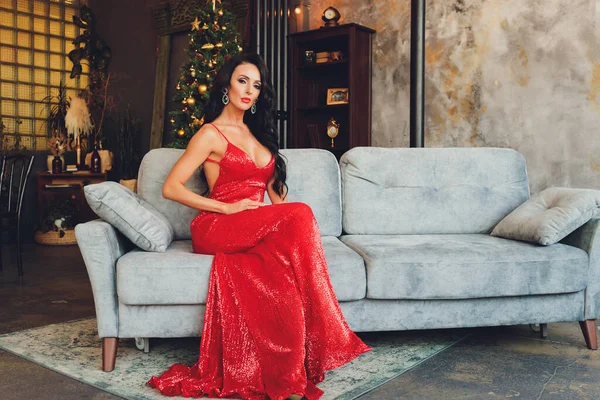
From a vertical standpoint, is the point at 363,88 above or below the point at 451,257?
above

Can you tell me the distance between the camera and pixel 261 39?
19.4 ft

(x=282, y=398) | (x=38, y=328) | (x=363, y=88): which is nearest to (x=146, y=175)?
(x=38, y=328)

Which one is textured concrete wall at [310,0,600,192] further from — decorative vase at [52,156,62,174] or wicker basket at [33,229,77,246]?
decorative vase at [52,156,62,174]

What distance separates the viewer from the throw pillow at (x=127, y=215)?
2322mm

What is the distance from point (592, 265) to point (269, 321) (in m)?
1.48

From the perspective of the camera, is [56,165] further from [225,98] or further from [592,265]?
[592,265]

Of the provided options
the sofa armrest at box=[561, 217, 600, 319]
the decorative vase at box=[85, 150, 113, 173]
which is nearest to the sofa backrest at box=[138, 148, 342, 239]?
the sofa armrest at box=[561, 217, 600, 319]

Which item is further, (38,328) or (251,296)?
(38,328)

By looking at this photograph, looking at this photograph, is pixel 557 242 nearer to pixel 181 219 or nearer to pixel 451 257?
pixel 451 257

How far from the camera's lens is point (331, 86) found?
590cm

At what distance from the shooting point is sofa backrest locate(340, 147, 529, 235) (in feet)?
10.3

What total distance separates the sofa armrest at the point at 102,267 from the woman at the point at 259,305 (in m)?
0.31

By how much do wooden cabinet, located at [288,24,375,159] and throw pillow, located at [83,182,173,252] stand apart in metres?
3.26

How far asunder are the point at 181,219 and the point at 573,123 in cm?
312
